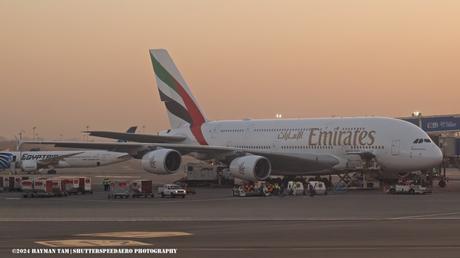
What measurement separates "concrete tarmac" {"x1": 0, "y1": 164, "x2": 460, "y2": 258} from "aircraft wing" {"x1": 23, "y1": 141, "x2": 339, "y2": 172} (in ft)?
35.9

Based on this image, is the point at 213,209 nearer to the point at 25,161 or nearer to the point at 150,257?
the point at 150,257

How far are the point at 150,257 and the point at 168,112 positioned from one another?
45.8 metres

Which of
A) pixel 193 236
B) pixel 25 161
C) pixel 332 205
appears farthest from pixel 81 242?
pixel 25 161

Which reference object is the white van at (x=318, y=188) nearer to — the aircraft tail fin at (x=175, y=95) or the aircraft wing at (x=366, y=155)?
the aircraft wing at (x=366, y=155)

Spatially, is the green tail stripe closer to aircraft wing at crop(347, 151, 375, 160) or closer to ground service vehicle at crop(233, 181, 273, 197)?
ground service vehicle at crop(233, 181, 273, 197)

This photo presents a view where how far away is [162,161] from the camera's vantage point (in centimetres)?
5131

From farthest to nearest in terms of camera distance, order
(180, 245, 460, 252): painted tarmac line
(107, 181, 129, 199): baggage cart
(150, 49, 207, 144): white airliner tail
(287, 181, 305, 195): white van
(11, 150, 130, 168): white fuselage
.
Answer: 1. (11, 150, 130, 168): white fuselage
2. (150, 49, 207, 144): white airliner tail
3. (287, 181, 305, 195): white van
4. (107, 181, 129, 199): baggage cart
5. (180, 245, 460, 252): painted tarmac line

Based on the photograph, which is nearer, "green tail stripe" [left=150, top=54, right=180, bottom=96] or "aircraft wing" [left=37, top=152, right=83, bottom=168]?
"green tail stripe" [left=150, top=54, right=180, bottom=96]

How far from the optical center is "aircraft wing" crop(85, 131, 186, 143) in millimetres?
54219

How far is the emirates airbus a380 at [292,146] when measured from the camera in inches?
1950

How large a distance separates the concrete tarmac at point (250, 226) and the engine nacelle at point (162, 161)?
1014cm


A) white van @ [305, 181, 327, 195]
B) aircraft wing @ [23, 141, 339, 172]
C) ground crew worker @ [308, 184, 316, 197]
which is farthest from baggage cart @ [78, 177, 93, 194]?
ground crew worker @ [308, 184, 316, 197]

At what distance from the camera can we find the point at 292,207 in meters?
35.3

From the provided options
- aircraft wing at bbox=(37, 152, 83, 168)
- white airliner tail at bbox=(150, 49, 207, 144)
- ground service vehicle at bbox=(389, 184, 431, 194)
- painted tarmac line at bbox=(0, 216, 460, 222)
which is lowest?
painted tarmac line at bbox=(0, 216, 460, 222)
